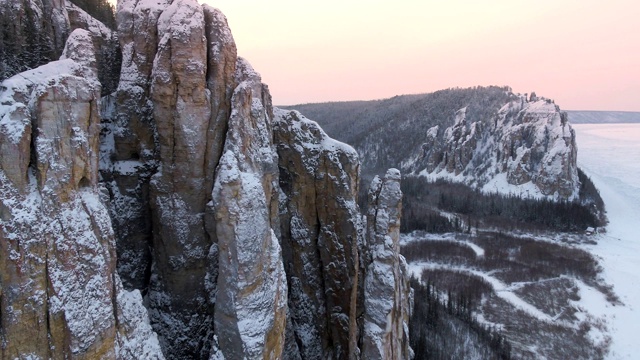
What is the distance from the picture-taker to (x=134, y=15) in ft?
57.2

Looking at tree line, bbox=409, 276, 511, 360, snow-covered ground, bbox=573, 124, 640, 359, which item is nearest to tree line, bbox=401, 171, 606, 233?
snow-covered ground, bbox=573, 124, 640, 359

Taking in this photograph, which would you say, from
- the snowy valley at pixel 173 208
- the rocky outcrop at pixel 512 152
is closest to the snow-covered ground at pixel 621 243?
the rocky outcrop at pixel 512 152

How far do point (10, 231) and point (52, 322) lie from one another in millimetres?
2668

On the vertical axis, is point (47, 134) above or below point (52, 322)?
above

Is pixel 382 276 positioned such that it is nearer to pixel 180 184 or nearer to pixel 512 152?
pixel 180 184

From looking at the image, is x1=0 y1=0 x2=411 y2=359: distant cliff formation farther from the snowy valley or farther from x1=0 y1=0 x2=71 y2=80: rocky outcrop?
x1=0 y1=0 x2=71 y2=80: rocky outcrop

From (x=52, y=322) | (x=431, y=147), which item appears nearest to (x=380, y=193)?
(x=52, y=322)

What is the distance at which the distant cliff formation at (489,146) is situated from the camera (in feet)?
369

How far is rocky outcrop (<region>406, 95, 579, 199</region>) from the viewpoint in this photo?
11106 cm

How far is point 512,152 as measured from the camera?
406ft

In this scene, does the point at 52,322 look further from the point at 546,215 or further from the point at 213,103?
the point at 546,215

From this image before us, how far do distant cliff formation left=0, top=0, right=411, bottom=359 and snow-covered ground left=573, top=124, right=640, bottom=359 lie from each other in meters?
40.2

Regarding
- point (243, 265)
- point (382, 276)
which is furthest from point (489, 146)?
point (243, 265)

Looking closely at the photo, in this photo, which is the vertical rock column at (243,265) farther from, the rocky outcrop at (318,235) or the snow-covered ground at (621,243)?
the snow-covered ground at (621,243)
